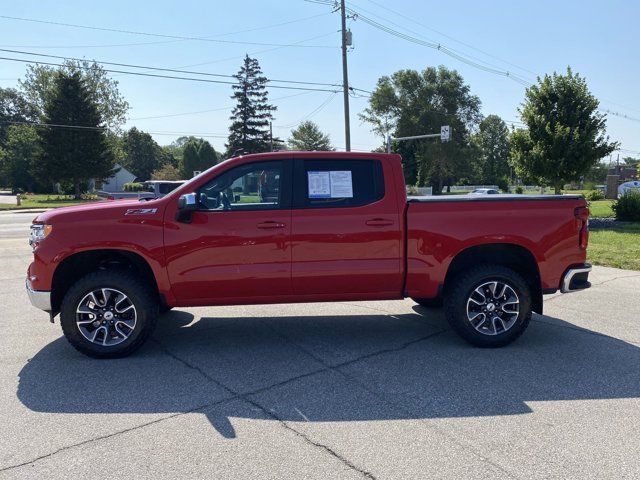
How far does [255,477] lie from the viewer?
2.79 metres

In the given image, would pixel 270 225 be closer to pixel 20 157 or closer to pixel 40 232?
pixel 40 232

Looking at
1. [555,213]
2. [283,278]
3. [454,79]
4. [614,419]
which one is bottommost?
[614,419]

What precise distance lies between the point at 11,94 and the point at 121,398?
10101 centimetres

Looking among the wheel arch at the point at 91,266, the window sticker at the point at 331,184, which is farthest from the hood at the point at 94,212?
the window sticker at the point at 331,184

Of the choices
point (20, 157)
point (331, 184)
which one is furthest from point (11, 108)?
point (331, 184)

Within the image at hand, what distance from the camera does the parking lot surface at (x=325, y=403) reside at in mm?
2936

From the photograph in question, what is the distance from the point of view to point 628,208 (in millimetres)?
17797

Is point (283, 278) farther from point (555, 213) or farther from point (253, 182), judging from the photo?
point (555, 213)

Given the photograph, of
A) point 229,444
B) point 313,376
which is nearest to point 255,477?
point 229,444

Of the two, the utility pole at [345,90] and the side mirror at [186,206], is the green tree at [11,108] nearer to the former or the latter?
the utility pole at [345,90]

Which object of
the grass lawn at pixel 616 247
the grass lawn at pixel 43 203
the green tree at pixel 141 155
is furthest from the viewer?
the green tree at pixel 141 155

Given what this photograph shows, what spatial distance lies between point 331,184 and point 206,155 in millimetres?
83972

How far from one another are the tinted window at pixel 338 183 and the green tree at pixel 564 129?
53.5 ft

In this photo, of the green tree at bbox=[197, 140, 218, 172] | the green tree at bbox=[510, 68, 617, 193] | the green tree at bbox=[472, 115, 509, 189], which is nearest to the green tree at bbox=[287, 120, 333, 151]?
the green tree at bbox=[197, 140, 218, 172]
